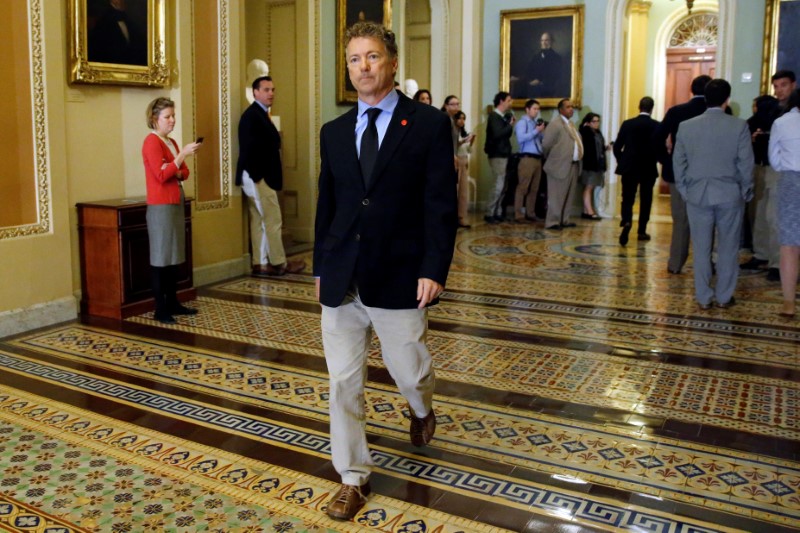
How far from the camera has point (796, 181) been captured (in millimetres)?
5957

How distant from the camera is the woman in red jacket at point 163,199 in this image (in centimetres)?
584

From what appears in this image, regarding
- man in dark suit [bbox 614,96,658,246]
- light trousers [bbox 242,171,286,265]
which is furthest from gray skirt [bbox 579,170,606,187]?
light trousers [bbox 242,171,286,265]

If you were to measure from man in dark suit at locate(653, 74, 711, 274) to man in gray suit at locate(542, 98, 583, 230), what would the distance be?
3200 millimetres

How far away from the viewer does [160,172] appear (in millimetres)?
5871

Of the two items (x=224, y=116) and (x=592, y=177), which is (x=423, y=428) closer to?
(x=224, y=116)

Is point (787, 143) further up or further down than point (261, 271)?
further up

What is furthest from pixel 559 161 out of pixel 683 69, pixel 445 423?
pixel 445 423

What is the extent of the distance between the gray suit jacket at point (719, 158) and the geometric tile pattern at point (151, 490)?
3858 mm

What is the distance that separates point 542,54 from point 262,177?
6.93 meters

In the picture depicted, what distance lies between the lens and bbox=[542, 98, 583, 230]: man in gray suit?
11.5 metres

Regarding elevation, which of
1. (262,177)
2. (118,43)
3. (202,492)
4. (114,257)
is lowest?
(202,492)

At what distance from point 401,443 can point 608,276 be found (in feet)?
15.3

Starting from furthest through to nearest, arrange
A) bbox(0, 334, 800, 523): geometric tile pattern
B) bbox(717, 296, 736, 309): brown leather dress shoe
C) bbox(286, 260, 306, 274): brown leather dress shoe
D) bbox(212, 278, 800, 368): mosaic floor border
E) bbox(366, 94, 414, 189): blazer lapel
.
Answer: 1. bbox(286, 260, 306, 274): brown leather dress shoe
2. bbox(717, 296, 736, 309): brown leather dress shoe
3. bbox(212, 278, 800, 368): mosaic floor border
4. bbox(0, 334, 800, 523): geometric tile pattern
5. bbox(366, 94, 414, 189): blazer lapel

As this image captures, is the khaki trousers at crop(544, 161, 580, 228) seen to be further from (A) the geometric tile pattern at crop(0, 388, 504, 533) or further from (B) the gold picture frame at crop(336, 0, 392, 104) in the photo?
(A) the geometric tile pattern at crop(0, 388, 504, 533)
